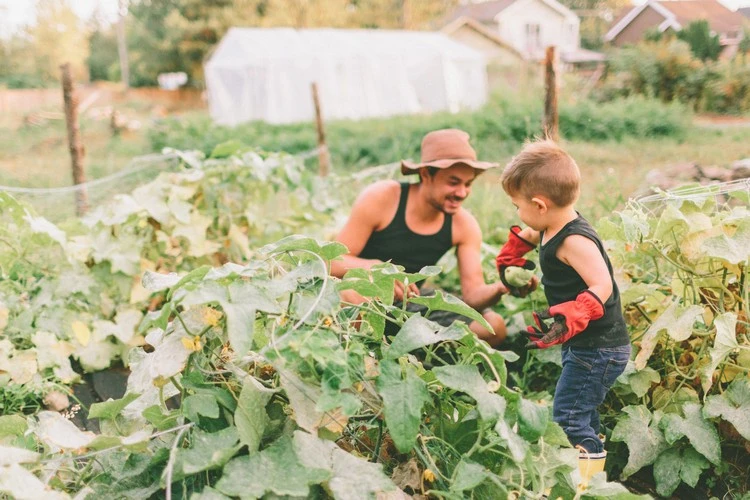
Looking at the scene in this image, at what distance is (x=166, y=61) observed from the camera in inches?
1314

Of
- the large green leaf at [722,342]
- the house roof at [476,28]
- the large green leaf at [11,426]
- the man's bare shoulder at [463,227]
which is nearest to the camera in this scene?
the large green leaf at [11,426]

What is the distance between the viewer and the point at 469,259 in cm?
309

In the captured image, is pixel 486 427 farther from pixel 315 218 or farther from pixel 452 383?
pixel 315 218

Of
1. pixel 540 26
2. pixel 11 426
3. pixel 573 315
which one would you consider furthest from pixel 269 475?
pixel 540 26

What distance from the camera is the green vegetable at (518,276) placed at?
247 centimetres

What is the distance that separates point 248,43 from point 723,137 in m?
11.2

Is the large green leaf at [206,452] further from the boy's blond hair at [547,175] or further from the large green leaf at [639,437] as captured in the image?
the large green leaf at [639,437]

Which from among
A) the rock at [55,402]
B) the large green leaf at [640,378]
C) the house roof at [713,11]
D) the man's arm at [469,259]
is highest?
the house roof at [713,11]

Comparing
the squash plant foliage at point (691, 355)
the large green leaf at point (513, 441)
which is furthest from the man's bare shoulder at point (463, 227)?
the large green leaf at point (513, 441)

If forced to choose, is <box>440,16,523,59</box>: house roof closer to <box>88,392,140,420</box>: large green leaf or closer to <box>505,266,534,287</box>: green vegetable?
<box>505,266,534,287</box>: green vegetable

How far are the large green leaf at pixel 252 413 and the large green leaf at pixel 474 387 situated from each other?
0.38 meters

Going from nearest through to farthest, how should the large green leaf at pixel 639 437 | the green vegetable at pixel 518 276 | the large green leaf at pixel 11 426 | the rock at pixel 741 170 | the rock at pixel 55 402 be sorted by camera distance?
1. the large green leaf at pixel 11 426
2. the large green leaf at pixel 639 437
3. the green vegetable at pixel 518 276
4. the rock at pixel 55 402
5. the rock at pixel 741 170

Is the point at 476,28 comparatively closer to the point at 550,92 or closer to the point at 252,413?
the point at 550,92

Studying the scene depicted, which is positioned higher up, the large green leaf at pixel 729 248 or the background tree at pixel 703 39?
the background tree at pixel 703 39
